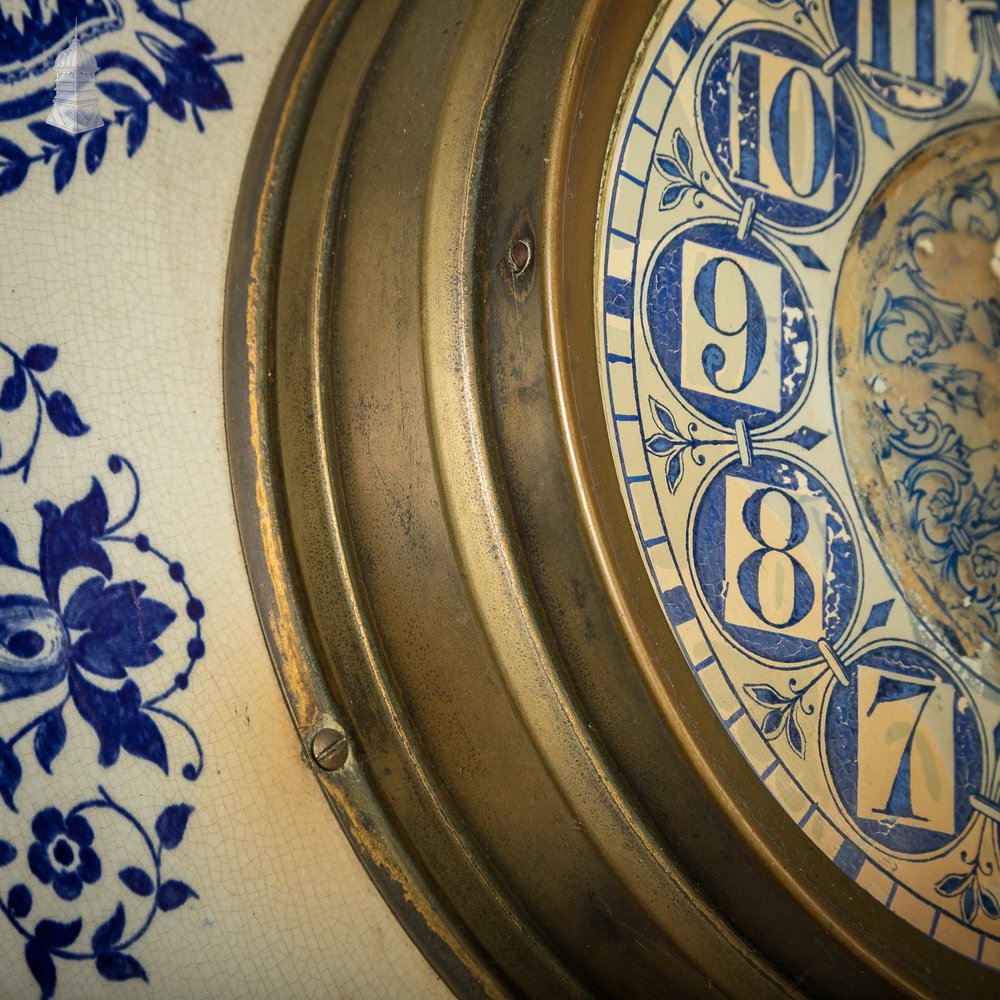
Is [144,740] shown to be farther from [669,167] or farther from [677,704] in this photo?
[669,167]

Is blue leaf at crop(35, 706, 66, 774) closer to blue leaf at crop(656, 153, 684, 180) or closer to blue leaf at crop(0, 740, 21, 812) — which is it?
blue leaf at crop(0, 740, 21, 812)

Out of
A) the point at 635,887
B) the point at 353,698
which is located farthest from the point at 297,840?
the point at 635,887

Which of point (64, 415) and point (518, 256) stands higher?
point (518, 256)

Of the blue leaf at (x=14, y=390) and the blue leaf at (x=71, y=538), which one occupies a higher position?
the blue leaf at (x=14, y=390)

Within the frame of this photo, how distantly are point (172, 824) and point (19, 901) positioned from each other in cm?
8

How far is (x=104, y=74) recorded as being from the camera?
0.68 metres

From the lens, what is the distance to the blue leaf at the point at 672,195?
613 millimetres

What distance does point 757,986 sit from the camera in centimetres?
57

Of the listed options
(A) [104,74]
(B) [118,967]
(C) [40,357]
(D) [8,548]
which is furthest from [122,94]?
(B) [118,967]

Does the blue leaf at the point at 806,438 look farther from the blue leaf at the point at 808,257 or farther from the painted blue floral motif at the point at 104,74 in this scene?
the painted blue floral motif at the point at 104,74

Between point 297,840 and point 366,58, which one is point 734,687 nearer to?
point 297,840

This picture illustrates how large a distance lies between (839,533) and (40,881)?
462mm

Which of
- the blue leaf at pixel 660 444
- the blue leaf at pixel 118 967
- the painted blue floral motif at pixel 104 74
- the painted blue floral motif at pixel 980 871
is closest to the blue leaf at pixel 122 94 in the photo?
the painted blue floral motif at pixel 104 74

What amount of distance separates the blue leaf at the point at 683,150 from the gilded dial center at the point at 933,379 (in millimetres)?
141
